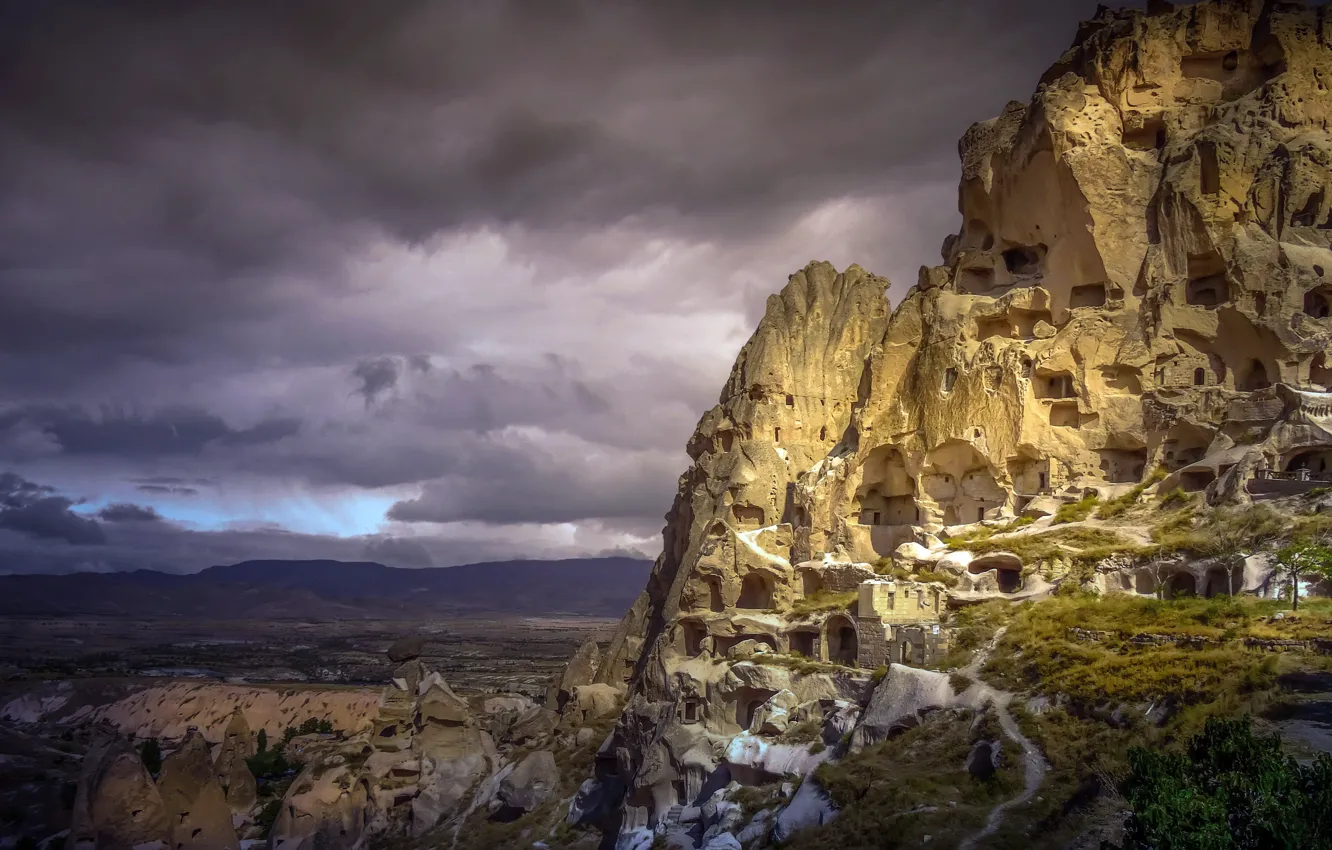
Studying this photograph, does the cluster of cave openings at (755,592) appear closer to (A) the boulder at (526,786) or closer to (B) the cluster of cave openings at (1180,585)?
(A) the boulder at (526,786)

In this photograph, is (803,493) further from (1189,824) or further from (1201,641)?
(1189,824)

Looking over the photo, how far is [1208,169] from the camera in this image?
4728 cm

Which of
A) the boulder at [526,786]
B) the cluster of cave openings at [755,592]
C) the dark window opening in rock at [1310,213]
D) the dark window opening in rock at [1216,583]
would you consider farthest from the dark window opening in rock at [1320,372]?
the boulder at [526,786]

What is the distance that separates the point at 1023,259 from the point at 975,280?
2.72 metres

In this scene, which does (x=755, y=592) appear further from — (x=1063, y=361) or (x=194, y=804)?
(x=194, y=804)

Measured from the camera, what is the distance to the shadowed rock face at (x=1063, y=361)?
1634 inches

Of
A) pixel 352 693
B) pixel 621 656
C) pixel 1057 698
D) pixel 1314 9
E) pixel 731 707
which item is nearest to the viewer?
pixel 1057 698

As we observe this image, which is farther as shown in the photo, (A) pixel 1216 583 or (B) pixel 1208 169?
(B) pixel 1208 169

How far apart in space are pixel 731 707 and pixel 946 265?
31.0 metres

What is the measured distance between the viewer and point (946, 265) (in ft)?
195

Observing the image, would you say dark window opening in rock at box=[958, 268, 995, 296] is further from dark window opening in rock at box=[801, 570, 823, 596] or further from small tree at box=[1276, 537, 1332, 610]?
small tree at box=[1276, 537, 1332, 610]

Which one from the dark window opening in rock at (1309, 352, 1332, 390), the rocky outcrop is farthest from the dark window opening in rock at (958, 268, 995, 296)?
the rocky outcrop

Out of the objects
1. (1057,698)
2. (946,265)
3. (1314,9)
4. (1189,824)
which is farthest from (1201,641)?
(1314,9)

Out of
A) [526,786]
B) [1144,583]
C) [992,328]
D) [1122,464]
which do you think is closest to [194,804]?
[526,786]
